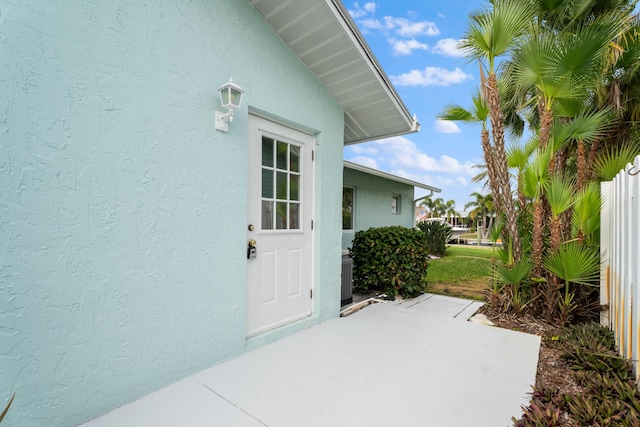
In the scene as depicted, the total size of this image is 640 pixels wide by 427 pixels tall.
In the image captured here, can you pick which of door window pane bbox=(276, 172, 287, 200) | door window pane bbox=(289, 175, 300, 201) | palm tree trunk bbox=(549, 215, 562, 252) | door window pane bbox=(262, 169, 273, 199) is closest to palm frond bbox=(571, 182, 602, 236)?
palm tree trunk bbox=(549, 215, 562, 252)

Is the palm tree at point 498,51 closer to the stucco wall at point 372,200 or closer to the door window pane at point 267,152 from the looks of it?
the door window pane at point 267,152

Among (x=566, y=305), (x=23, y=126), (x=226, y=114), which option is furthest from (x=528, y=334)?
(x=23, y=126)

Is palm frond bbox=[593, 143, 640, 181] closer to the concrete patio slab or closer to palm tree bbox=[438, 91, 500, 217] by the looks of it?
palm tree bbox=[438, 91, 500, 217]

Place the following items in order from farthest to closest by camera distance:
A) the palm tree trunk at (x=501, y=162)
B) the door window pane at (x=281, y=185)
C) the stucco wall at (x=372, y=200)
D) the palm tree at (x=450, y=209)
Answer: the palm tree at (x=450, y=209)
the stucco wall at (x=372, y=200)
the palm tree trunk at (x=501, y=162)
the door window pane at (x=281, y=185)

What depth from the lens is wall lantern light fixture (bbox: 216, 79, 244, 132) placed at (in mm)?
3074

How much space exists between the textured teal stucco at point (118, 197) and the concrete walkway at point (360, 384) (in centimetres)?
33

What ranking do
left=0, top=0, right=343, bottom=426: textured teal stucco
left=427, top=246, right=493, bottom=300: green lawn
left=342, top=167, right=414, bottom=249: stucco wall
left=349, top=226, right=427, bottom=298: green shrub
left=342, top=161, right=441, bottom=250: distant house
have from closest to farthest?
left=0, top=0, right=343, bottom=426: textured teal stucco < left=349, top=226, right=427, bottom=298: green shrub < left=427, top=246, right=493, bottom=300: green lawn < left=342, top=161, right=441, bottom=250: distant house < left=342, top=167, right=414, bottom=249: stucco wall

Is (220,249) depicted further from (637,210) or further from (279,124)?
(637,210)

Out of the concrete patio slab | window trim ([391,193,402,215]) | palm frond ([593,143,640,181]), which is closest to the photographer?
palm frond ([593,143,640,181])

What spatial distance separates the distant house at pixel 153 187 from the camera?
210cm

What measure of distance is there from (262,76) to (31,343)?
10.9ft

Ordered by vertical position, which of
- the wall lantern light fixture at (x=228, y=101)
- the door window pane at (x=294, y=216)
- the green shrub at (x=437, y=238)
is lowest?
the green shrub at (x=437, y=238)

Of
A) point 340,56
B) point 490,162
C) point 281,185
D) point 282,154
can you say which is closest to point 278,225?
point 281,185

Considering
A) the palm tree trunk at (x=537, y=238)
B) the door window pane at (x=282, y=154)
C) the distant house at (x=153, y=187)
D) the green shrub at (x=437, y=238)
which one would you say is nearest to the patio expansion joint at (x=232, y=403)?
the distant house at (x=153, y=187)
